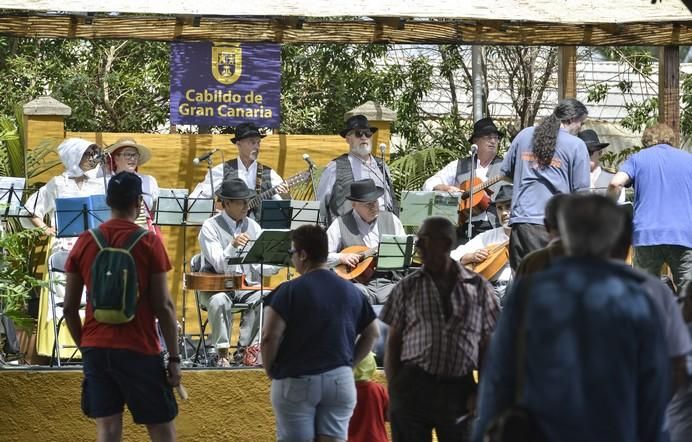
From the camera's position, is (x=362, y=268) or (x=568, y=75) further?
(x=568, y=75)

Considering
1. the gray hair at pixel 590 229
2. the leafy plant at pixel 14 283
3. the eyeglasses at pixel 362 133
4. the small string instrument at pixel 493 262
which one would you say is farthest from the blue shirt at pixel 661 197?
the gray hair at pixel 590 229

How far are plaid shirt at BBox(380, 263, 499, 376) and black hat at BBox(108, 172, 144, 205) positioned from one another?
56.5 inches

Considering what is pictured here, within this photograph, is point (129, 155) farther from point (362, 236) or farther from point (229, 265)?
point (362, 236)

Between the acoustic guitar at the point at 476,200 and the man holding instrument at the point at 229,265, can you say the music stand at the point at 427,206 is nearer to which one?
the acoustic guitar at the point at 476,200

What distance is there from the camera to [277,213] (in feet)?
37.8

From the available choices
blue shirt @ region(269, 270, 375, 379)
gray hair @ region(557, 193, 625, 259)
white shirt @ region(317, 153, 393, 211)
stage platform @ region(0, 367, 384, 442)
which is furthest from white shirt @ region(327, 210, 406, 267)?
gray hair @ region(557, 193, 625, 259)

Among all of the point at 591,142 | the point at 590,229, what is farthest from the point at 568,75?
the point at 590,229

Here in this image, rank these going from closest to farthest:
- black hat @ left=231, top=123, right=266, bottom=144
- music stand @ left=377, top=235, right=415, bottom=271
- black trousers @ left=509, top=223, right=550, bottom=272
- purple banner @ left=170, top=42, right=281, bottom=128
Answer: black trousers @ left=509, top=223, right=550, bottom=272, music stand @ left=377, top=235, right=415, bottom=271, black hat @ left=231, top=123, right=266, bottom=144, purple banner @ left=170, top=42, right=281, bottom=128

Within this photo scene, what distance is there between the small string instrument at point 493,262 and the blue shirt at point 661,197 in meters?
1.33

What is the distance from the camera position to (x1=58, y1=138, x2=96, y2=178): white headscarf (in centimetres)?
1203

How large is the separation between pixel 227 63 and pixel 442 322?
23.4 ft

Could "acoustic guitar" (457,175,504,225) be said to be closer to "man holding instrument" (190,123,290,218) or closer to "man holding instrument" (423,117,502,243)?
"man holding instrument" (423,117,502,243)

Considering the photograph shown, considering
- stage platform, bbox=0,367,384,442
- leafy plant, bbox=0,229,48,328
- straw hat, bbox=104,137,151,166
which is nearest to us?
stage platform, bbox=0,367,384,442

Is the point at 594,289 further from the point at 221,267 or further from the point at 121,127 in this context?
the point at 121,127
